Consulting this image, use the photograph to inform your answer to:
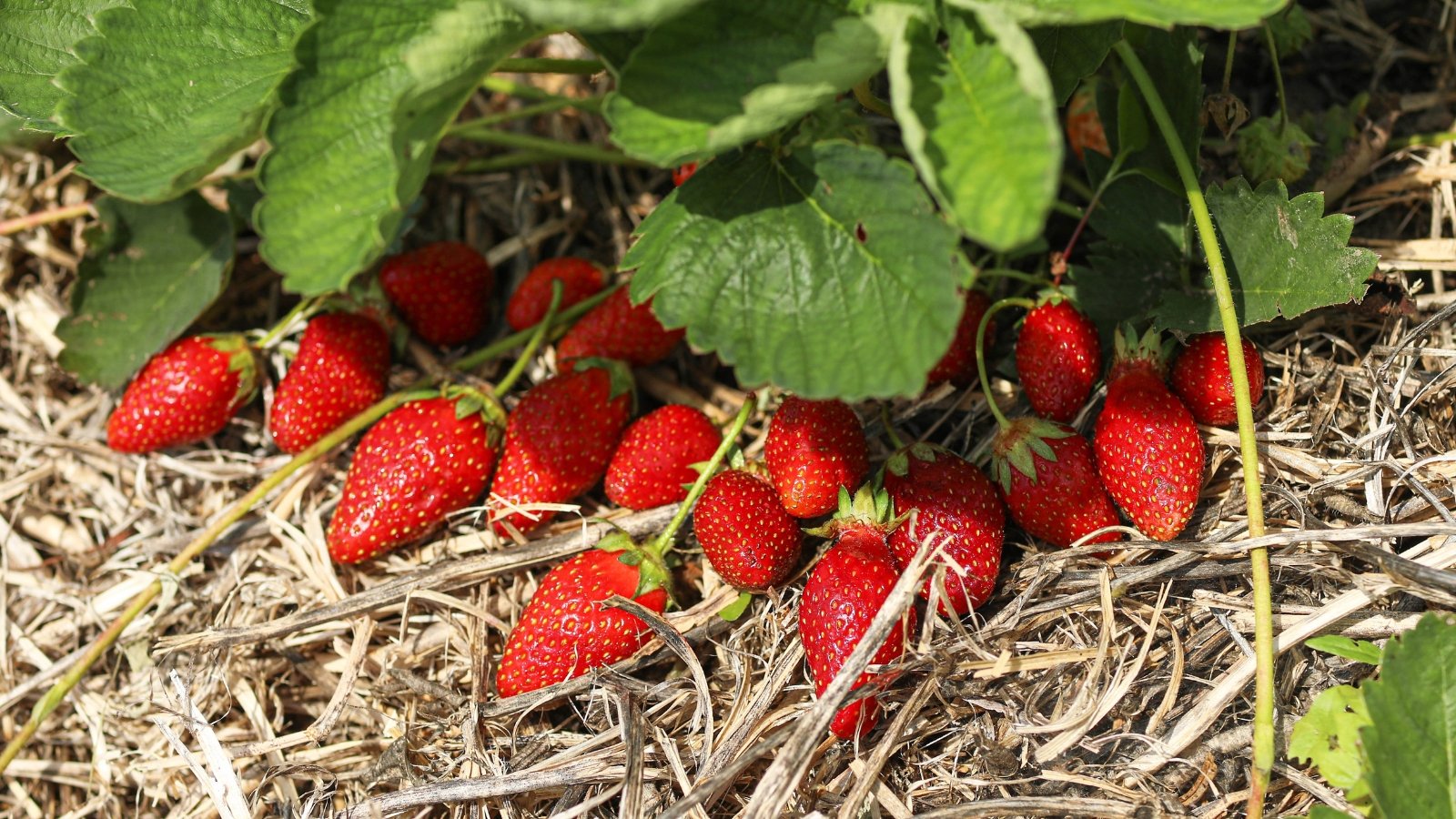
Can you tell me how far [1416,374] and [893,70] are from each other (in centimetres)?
116

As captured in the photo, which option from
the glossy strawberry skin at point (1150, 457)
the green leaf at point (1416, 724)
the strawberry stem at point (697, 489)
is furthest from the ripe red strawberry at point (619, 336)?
the green leaf at point (1416, 724)

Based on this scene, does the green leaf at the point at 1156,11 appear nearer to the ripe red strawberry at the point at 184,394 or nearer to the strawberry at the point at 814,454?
the strawberry at the point at 814,454

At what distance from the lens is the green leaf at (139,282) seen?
2107 mm

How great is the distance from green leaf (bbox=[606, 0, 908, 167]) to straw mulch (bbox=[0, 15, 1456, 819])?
70cm

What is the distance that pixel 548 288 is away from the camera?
2.09m

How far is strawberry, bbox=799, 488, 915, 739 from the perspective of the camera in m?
1.49

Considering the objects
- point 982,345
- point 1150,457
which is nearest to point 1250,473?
→ point 1150,457

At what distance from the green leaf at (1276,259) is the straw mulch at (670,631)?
0.72 feet

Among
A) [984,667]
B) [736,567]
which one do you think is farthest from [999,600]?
[736,567]

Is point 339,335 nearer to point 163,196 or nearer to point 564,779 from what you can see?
point 163,196

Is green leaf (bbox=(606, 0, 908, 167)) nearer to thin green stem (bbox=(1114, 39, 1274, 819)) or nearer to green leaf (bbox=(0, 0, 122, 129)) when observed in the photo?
thin green stem (bbox=(1114, 39, 1274, 819))

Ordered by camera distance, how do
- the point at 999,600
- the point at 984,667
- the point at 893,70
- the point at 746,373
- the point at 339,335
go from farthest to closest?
the point at 339,335
the point at 999,600
the point at 984,667
the point at 746,373
the point at 893,70

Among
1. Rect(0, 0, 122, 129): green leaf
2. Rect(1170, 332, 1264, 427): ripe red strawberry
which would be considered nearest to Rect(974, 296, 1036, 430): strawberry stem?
Rect(1170, 332, 1264, 427): ripe red strawberry

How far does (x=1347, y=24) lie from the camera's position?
2.10 metres
